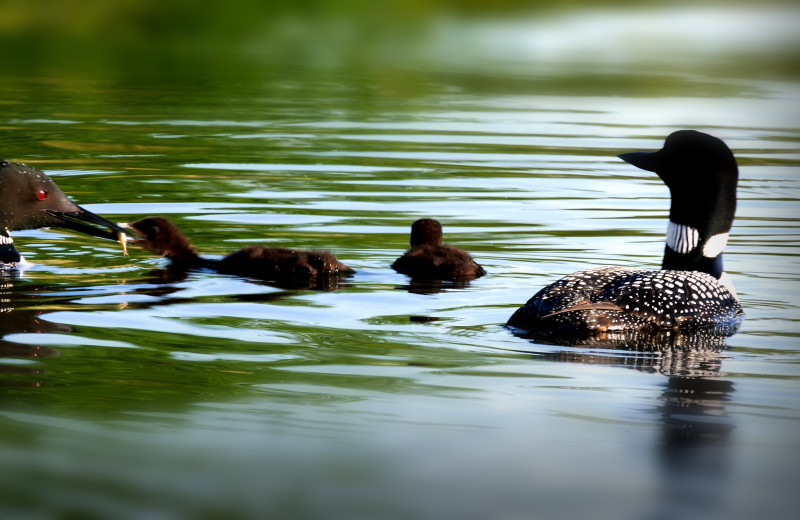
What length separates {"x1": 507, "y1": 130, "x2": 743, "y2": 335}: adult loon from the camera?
17.7 ft

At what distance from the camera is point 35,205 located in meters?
7.15

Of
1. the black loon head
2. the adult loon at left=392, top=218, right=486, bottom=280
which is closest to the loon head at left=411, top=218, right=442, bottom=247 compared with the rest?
the adult loon at left=392, top=218, right=486, bottom=280

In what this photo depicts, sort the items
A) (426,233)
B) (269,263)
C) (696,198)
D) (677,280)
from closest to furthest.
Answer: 1. (677,280)
2. (696,198)
3. (269,263)
4. (426,233)

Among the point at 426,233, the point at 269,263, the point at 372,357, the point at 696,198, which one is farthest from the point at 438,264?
the point at 372,357

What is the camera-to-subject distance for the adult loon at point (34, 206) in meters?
7.11

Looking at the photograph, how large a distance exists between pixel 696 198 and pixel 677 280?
69cm

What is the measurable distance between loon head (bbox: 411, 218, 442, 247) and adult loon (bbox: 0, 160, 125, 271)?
1.49 meters

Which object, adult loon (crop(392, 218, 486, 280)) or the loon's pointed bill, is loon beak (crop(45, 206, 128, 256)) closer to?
the loon's pointed bill

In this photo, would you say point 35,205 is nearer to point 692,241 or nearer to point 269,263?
point 269,263

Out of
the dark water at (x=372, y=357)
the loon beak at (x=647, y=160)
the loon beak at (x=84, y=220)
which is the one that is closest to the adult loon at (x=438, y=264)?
the dark water at (x=372, y=357)

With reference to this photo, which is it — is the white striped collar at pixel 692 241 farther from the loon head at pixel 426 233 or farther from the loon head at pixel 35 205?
the loon head at pixel 35 205

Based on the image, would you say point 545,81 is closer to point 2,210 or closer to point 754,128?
point 754,128

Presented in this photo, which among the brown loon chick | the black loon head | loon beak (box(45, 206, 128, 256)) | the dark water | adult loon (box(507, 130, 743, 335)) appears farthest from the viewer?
loon beak (box(45, 206, 128, 256))

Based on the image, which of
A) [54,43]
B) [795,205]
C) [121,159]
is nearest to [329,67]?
[54,43]
